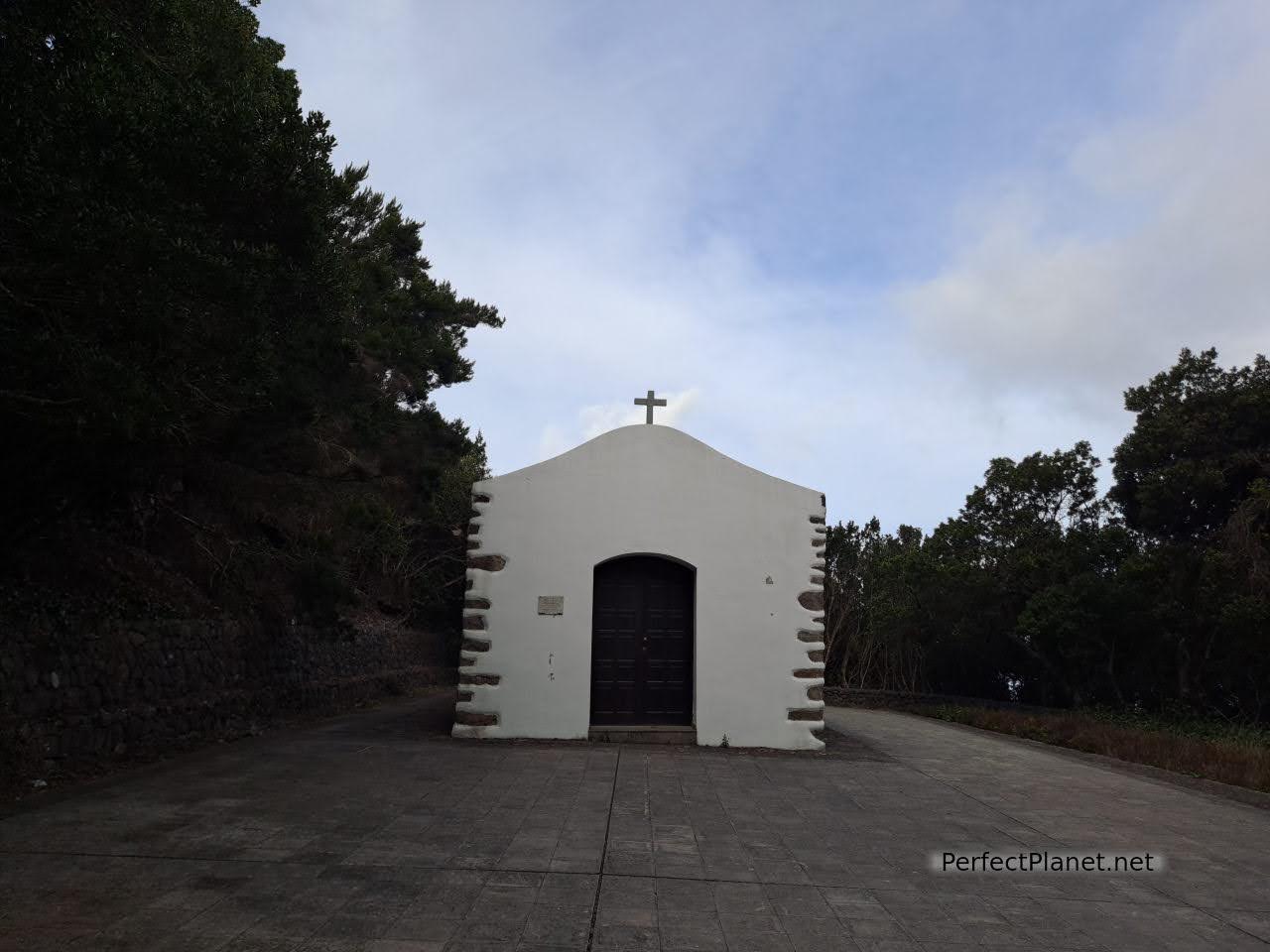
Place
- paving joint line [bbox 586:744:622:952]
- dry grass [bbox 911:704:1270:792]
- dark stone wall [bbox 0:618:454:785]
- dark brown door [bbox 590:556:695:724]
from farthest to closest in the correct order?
dark brown door [bbox 590:556:695:724], dry grass [bbox 911:704:1270:792], dark stone wall [bbox 0:618:454:785], paving joint line [bbox 586:744:622:952]

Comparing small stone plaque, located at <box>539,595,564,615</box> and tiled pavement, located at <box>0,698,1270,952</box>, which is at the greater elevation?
small stone plaque, located at <box>539,595,564,615</box>

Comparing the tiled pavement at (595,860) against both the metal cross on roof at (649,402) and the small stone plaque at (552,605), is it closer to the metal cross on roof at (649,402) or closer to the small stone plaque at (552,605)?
the small stone plaque at (552,605)

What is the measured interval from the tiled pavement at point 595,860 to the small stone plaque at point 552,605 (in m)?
1.87

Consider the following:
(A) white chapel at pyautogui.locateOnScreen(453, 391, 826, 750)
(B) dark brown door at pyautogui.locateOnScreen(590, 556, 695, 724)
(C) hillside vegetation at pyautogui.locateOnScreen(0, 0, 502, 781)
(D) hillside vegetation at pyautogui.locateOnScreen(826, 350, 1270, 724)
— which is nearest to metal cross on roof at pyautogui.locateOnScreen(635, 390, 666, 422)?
(A) white chapel at pyautogui.locateOnScreen(453, 391, 826, 750)

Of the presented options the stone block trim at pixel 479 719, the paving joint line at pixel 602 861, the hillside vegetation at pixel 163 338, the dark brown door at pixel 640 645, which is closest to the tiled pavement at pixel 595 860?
the paving joint line at pixel 602 861

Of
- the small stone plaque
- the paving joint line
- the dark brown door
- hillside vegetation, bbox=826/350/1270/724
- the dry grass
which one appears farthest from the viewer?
hillside vegetation, bbox=826/350/1270/724

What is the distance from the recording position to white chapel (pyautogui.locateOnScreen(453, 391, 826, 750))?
9.78m

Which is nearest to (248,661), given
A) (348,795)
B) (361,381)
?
(361,381)

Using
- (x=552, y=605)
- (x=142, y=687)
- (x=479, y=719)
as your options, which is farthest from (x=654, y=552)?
(x=142, y=687)

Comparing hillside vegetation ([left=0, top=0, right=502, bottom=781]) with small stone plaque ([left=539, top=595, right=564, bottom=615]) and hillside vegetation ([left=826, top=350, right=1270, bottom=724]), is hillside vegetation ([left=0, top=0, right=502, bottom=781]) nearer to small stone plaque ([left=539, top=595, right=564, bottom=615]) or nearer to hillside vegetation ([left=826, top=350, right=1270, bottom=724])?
small stone plaque ([left=539, top=595, right=564, bottom=615])

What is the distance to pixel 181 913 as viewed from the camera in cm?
388

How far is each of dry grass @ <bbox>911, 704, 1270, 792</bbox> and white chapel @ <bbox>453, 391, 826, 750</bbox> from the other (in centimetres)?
421

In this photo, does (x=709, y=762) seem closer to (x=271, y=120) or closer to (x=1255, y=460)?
(x=271, y=120)

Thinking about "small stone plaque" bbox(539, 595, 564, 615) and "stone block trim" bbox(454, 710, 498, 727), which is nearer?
"stone block trim" bbox(454, 710, 498, 727)
